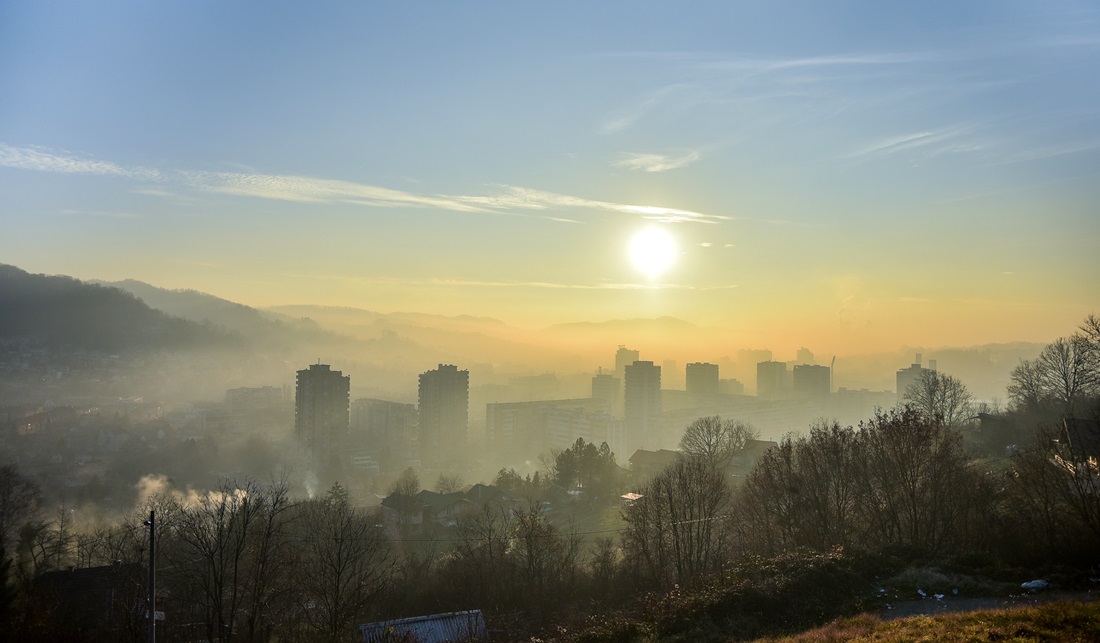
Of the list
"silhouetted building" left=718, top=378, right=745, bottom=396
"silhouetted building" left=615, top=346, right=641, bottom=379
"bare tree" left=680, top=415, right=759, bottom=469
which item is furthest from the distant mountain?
"bare tree" left=680, top=415, right=759, bottom=469

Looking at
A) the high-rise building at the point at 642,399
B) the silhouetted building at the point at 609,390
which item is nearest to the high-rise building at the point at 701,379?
the silhouetted building at the point at 609,390

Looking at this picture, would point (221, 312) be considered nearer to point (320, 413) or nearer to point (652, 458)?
point (320, 413)

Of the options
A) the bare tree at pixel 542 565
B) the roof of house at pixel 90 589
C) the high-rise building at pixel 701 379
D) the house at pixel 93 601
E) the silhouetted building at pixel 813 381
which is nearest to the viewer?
the house at pixel 93 601

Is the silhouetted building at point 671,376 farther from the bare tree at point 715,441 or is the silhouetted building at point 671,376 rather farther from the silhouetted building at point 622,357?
the bare tree at point 715,441

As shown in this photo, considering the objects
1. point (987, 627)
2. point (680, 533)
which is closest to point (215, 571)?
point (680, 533)

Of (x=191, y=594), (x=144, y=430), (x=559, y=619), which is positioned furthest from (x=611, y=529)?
(x=144, y=430)

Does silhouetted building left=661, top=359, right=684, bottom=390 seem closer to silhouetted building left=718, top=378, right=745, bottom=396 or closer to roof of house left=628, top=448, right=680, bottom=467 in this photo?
silhouetted building left=718, top=378, right=745, bottom=396
